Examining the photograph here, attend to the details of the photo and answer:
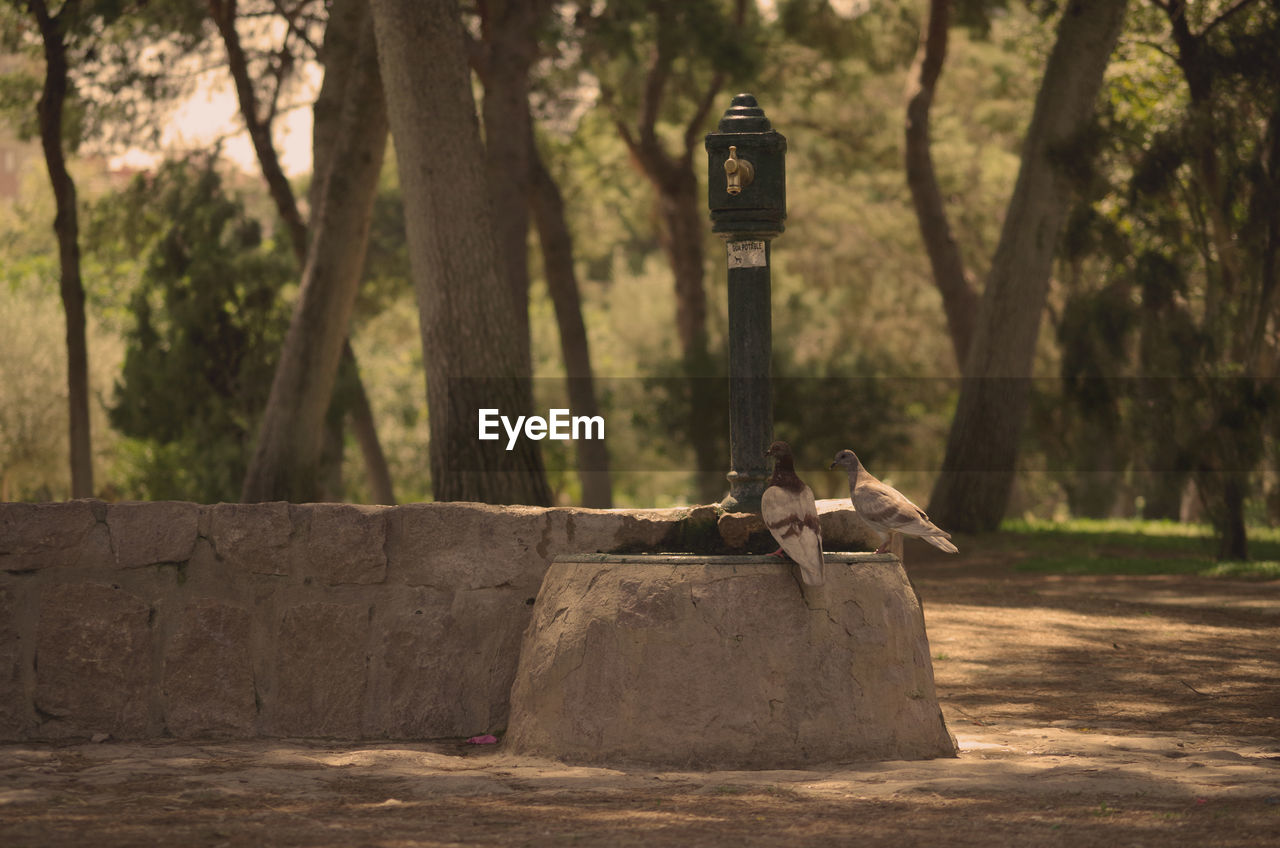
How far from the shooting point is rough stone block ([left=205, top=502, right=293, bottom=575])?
253 inches

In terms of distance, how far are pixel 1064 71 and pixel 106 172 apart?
20480 mm

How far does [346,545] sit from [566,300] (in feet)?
52.8

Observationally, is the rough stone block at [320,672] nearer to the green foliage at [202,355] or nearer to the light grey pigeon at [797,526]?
the light grey pigeon at [797,526]

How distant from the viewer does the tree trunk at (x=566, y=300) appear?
73.2ft

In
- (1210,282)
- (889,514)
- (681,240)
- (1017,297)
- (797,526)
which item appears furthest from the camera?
(681,240)

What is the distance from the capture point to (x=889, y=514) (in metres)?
6.14

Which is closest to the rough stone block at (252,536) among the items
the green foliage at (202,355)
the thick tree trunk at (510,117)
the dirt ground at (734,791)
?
the dirt ground at (734,791)

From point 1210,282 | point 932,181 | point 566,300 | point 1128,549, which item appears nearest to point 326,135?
point 566,300

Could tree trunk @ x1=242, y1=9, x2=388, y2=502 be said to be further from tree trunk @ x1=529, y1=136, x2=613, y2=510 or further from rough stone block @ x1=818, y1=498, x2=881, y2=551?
rough stone block @ x1=818, y1=498, x2=881, y2=551

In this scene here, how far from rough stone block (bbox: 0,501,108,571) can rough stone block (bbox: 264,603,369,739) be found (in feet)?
3.03

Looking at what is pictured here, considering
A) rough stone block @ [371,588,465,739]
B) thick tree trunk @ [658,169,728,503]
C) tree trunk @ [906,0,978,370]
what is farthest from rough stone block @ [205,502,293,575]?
Answer: thick tree trunk @ [658,169,728,503]

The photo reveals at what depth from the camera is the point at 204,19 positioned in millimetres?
22547

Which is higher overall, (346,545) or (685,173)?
(685,173)

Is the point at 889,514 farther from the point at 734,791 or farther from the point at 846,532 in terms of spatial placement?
the point at 734,791
